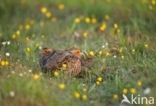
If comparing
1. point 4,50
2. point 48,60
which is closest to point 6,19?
point 4,50

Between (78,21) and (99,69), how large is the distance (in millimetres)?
2827

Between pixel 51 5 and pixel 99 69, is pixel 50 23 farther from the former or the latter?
pixel 99 69

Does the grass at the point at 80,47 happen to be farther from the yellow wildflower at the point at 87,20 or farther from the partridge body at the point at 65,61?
the partridge body at the point at 65,61

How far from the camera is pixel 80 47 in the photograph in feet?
26.2

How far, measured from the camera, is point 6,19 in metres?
9.86

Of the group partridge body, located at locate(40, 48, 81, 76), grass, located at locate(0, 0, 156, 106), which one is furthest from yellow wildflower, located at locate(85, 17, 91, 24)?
partridge body, located at locate(40, 48, 81, 76)

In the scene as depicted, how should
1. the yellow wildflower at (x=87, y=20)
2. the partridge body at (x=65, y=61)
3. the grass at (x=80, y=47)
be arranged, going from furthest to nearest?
the yellow wildflower at (x=87, y=20), the partridge body at (x=65, y=61), the grass at (x=80, y=47)

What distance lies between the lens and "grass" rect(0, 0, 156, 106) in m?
5.73

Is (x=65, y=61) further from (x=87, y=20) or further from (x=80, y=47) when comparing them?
(x=87, y=20)

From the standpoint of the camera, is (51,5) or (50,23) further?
(51,5)

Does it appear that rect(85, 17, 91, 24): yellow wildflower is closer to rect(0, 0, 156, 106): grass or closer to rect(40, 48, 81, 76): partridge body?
rect(0, 0, 156, 106): grass

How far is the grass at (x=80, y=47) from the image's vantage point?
5.73m

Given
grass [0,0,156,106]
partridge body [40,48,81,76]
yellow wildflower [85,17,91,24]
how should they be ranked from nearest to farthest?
grass [0,0,156,106]
partridge body [40,48,81,76]
yellow wildflower [85,17,91,24]

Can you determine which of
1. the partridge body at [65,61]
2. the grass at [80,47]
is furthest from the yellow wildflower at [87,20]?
the partridge body at [65,61]
